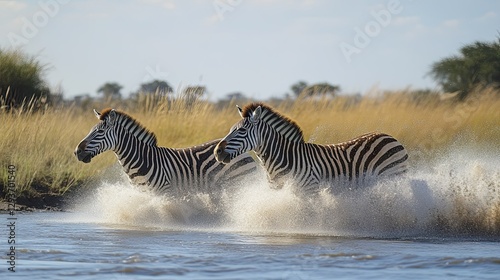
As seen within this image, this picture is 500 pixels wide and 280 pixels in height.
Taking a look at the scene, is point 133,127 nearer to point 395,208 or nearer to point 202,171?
point 202,171

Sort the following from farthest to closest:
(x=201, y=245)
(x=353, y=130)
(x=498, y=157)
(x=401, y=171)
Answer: (x=353, y=130) < (x=498, y=157) < (x=401, y=171) < (x=201, y=245)

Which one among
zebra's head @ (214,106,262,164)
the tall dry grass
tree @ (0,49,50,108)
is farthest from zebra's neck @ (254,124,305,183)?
tree @ (0,49,50,108)

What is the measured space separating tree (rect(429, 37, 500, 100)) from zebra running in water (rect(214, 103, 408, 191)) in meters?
16.5

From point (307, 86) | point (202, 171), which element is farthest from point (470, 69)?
point (202, 171)

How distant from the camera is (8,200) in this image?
56.8 ft

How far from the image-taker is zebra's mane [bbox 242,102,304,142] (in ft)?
45.4

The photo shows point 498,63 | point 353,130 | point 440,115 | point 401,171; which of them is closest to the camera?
point 401,171

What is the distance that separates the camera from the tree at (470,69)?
3231cm

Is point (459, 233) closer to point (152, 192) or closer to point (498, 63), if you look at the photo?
point (152, 192)

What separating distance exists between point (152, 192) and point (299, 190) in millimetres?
2239

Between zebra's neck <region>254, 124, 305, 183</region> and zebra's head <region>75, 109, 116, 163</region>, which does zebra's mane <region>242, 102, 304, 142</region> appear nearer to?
zebra's neck <region>254, 124, 305, 183</region>

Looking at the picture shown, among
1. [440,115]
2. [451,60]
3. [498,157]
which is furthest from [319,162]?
[451,60]

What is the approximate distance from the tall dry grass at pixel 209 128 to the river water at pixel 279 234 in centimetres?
162

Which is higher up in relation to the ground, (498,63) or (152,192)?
(498,63)
